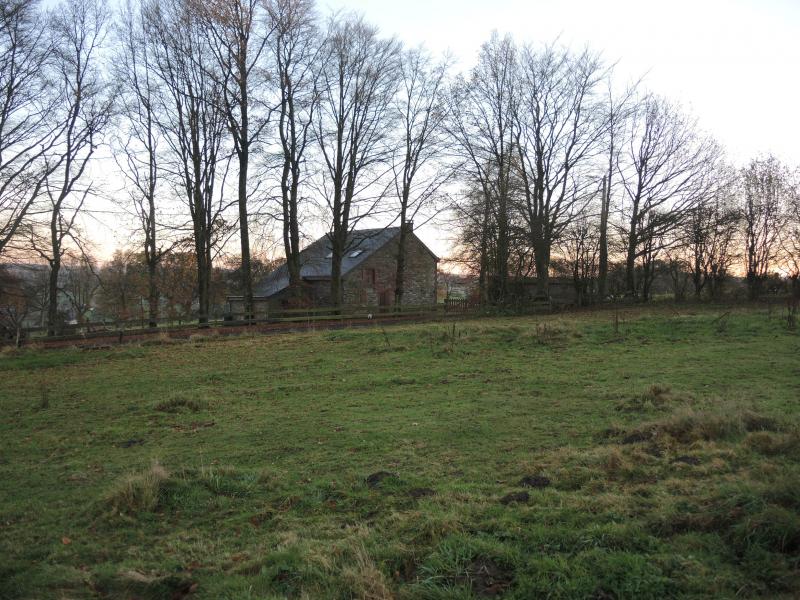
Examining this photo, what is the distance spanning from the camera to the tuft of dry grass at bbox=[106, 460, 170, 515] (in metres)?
5.29

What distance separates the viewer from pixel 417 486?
18.0 feet

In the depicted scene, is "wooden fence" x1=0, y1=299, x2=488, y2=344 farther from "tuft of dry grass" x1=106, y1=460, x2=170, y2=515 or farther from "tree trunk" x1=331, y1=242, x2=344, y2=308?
"tuft of dry grass" x1=106, y1=460, x2=170, y2=515

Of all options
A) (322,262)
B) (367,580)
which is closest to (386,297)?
(322,262)

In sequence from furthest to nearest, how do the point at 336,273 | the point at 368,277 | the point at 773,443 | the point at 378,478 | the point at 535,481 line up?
1. the point at 368,277
2. the point at 336,273
3. the point at 378,478
4. the point at 773,443
5. the point at 535,481

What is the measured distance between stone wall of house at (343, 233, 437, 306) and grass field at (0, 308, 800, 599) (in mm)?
31547

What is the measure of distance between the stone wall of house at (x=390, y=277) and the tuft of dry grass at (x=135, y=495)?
3644 centimetres

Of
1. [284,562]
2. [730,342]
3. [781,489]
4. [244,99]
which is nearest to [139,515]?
[284,562]

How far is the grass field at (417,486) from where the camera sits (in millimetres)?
3584

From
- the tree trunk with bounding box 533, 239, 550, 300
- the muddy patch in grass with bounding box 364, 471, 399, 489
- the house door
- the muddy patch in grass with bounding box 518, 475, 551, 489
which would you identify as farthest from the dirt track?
the house door

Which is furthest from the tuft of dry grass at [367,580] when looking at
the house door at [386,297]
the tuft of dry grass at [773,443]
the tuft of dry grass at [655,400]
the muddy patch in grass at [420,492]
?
the house door at [386,297]

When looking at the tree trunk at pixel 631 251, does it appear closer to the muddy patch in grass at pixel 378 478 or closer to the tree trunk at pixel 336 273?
the tree trunk at pixel 336 273

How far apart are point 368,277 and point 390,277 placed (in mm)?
2173

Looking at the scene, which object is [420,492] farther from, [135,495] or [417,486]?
[135,495]

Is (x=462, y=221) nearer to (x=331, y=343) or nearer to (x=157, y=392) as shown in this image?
(x=331, y=343)
